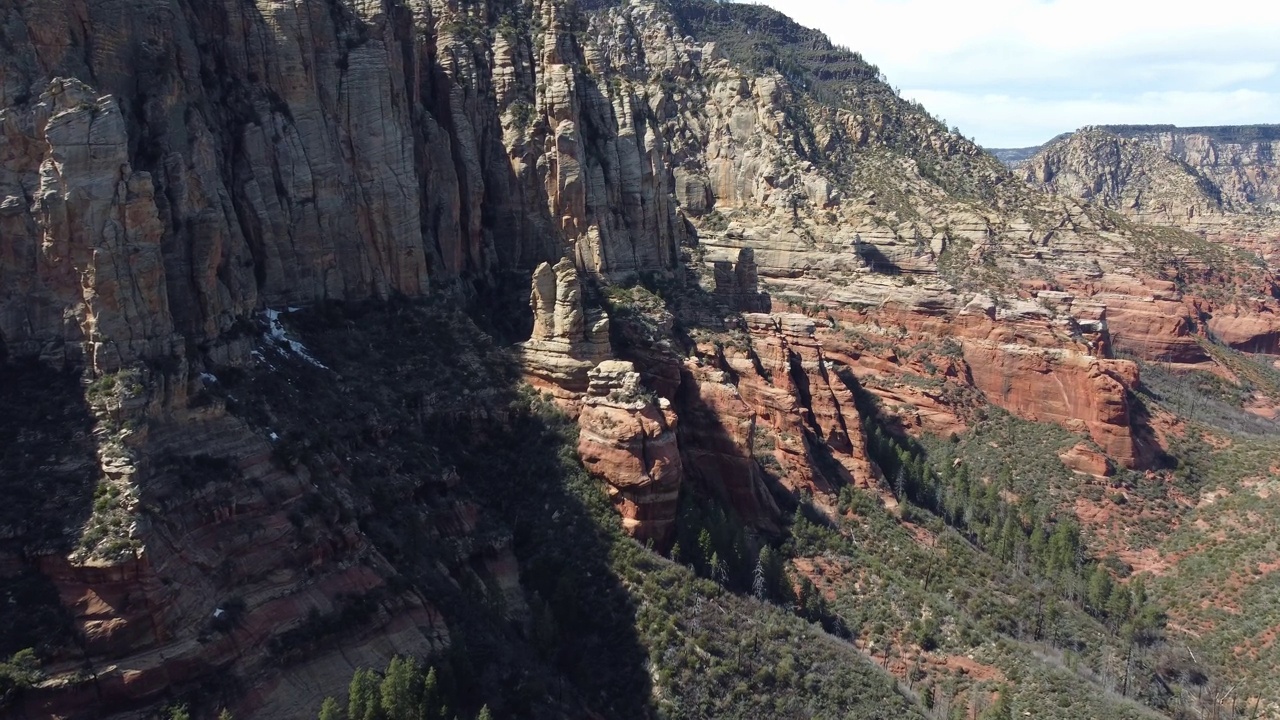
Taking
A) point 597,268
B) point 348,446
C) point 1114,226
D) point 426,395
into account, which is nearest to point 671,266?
point 597,268

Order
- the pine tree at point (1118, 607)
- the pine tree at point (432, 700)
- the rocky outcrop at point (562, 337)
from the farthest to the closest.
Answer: the pine tree at point (1118, 607)
the rocky outcrop at point (562, 337)
the pine tree at point (432, 700)

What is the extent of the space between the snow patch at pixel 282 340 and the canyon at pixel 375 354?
11.1 inches

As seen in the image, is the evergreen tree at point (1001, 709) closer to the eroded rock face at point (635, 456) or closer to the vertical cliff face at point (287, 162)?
the eroded rock face at point (635, 456)

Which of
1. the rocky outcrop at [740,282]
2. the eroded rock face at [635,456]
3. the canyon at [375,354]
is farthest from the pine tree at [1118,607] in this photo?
the rocky outcrop at [740,282]

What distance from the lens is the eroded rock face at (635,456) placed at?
59.0m

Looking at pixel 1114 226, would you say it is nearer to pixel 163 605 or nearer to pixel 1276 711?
pixel 1276 711

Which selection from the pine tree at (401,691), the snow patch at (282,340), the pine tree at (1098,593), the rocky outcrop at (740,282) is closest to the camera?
the pine tree at (401,691)

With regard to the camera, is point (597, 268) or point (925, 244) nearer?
point (597, 268)

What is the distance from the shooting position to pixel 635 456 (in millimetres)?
59062

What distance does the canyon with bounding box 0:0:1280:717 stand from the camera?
125ft

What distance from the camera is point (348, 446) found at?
51.0 meters

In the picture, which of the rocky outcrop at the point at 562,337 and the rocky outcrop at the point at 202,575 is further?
the rocky outcrop at the point at 562,337

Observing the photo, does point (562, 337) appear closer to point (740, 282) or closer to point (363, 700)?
point (363, 700)

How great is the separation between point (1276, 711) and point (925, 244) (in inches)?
3137
